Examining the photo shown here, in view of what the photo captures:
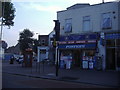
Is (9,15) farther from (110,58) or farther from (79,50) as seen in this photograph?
(110,58)

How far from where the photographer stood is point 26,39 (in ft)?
267

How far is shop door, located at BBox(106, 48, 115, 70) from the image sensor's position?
26.0m

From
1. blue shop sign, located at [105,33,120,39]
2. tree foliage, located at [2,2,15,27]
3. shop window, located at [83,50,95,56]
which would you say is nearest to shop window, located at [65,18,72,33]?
shop window, located at [83,50,95,56]

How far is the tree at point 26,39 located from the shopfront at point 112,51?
54.5 m

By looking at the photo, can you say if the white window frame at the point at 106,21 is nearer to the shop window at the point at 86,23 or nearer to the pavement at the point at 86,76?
the shop window at the point at 86,23

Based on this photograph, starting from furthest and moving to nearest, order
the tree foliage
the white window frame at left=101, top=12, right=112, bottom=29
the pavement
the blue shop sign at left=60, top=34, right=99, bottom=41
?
the tree foliage → the blue shop sign at left=60, top=34, right=99, bottom=41 → the white window frame at left=101, top=12, right=112, bottom=29 → the pavement

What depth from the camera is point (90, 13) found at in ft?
93.9

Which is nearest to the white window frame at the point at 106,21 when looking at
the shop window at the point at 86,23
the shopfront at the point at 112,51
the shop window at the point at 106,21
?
the shop window at the point at 106,21

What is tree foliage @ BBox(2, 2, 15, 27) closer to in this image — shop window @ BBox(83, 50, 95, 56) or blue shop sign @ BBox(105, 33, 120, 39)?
shop window @ BBox(83, 50, 95, 56)

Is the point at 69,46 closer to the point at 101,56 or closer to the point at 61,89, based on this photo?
the point at 101,56

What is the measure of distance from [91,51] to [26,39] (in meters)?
55.7

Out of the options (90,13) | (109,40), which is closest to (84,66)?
(109,40)

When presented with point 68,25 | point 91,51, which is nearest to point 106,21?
point 91,51

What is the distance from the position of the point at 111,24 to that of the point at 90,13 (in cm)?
357
